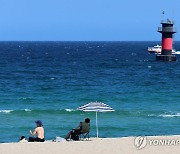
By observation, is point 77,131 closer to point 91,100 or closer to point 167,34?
point 91,100

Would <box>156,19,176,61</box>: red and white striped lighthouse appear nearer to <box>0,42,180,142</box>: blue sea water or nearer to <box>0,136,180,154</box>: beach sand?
<box>0,42,180,142</box>: blue sea water

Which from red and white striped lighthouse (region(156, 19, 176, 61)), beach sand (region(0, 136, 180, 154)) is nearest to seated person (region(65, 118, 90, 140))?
beach sand (region(0, 136, 180, 154))

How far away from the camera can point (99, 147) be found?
17.8m

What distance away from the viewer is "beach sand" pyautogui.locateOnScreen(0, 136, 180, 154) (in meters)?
17.4

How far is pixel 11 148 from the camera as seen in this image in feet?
57.0

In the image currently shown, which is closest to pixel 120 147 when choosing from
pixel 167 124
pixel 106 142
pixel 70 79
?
pixel 106 142

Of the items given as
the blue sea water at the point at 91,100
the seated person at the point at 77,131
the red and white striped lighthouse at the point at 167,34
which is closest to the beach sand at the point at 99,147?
the seated person at the point at 77,131

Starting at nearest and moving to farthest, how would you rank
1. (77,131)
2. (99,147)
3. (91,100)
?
(99,147) < (77,131) < (91,100)

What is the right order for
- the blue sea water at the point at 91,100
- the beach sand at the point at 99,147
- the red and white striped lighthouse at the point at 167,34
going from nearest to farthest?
1. the beach sand at the point at 99,147
2. the blue sea water at the point at 91,100
3. the red and white striped lighthouse at the point at 167,34

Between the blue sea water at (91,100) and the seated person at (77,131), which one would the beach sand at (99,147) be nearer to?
the seated person at (77,131)

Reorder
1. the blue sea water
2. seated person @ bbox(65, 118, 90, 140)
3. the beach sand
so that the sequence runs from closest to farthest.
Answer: the beach sand < seated person @ bbox(65, 118, 90, 140) < the blue sea water

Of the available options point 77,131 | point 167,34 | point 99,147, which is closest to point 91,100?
point 77,131

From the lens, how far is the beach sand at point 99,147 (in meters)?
17.4

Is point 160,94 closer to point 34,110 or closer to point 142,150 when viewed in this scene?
point 34,110
